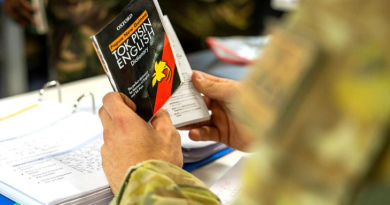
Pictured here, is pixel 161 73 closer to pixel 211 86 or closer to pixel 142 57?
pixel 142 57

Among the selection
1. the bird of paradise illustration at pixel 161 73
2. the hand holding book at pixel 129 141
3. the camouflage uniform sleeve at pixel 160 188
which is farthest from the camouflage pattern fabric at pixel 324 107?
the bird of paradise illustration at pixel 161 73

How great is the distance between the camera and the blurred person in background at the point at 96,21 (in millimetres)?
2547

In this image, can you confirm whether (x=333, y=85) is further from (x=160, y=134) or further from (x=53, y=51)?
(x=53, y=51)

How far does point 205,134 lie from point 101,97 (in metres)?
0.40

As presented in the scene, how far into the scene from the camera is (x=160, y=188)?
36 cm

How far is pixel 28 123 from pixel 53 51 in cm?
172

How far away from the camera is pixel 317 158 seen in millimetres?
197

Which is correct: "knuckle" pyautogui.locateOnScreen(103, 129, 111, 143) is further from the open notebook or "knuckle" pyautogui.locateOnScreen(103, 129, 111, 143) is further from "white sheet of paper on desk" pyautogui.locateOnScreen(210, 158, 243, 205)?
"white sheet of paper on desk" pyautogui.locateOnScreen(210, 158, 243, 205)

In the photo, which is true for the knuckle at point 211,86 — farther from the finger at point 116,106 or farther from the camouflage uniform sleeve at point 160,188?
the camouflage uniform sleeve at point 160,188

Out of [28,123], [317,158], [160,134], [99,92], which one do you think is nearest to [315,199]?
[317,158]

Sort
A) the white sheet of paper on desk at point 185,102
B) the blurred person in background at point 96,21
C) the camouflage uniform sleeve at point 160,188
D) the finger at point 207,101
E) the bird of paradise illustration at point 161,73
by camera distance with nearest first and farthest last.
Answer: the camouflage uniform sleeve at point 160,188, the bird of paradise illustration at point 161,73, the white sheet of paper on desk at point 185,102, the finger at point 207,101, the blurred person in background at point 96,21

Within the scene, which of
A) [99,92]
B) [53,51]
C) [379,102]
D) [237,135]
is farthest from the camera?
[53,51]

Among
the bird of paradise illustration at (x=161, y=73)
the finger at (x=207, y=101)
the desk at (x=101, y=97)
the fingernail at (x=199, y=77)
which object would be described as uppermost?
the bird of paradise illustration at (x=161, y=73)

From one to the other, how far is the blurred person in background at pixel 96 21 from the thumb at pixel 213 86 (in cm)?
157
